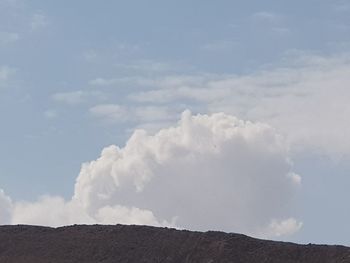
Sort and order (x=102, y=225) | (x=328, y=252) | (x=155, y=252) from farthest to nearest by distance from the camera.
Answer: (x=102, y=225)
(x=155, y=252)
(x=328, y=252)

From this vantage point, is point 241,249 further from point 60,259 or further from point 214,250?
point 60,259

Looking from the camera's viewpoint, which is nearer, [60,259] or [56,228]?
[60,259]

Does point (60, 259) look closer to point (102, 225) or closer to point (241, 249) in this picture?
point (102, 225)

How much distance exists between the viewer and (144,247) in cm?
5341

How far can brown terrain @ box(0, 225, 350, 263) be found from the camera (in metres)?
49.8

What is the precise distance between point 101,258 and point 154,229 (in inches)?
155

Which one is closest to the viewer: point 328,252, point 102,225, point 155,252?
point 328,252

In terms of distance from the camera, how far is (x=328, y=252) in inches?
1930

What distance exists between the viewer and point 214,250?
169ft

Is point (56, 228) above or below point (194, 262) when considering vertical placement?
above

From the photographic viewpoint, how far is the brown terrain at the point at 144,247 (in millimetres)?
49844

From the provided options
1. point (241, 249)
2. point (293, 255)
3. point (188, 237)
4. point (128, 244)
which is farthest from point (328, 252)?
point (128, 244)

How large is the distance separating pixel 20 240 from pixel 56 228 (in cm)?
246

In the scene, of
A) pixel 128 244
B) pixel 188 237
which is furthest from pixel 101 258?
pixel 188 237
